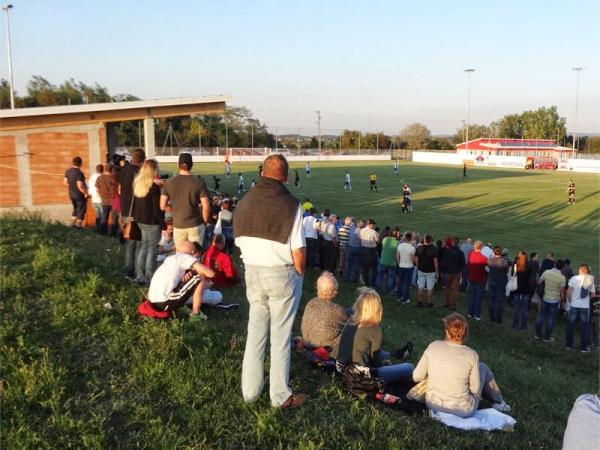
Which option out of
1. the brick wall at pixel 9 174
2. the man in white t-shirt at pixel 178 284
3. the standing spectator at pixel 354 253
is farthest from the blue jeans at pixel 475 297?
the brick wall at pixel 9 174

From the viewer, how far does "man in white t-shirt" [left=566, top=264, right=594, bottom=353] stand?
34.0 ft

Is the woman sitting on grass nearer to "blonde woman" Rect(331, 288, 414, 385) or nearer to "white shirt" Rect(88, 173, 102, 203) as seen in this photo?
"blonde woman" Rect(331, 288, 414, 385)

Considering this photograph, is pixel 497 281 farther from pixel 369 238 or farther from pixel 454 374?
pixel 454 374

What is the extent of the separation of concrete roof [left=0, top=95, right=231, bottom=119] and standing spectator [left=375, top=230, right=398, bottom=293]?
8.10 metres

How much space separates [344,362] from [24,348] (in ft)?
10.2

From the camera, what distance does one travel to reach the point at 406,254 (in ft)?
41.3

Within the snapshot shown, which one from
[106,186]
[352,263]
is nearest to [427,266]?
[352,263]

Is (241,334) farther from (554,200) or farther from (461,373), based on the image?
(554,200)

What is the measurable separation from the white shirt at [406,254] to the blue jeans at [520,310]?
8.14 ft

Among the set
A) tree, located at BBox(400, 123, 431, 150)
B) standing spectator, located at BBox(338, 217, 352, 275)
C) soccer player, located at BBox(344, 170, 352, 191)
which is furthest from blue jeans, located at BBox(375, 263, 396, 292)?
tree, located at BBox(400, 123, 431, 150)

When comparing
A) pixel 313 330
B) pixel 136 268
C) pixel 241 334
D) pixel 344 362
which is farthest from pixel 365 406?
pixel 136 268

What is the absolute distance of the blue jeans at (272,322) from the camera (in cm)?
401

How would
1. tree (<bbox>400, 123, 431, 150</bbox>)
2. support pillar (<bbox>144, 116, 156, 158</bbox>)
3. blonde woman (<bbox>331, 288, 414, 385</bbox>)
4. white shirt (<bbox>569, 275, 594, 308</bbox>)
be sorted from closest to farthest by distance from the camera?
blonde woman (<bbox>331, 288, 414, 385</bbox>) < white shirt (<bbox>569, 275, 594, 308</bbox>) < support pillar (<bbox>144, 116, 156, 158</bbox>) < tree (<bbox>400, 123, 431, 150</bbox>)

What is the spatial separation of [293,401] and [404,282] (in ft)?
29.3
